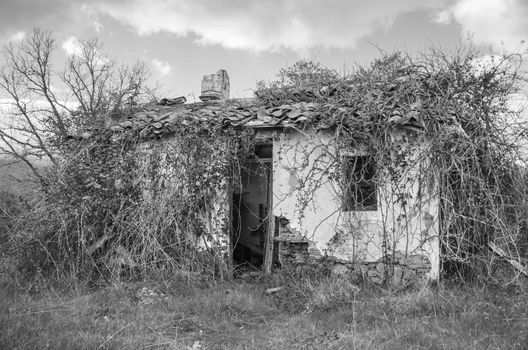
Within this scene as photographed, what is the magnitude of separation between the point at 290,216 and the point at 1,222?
18.3ft

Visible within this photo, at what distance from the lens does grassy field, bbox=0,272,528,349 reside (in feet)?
14.6

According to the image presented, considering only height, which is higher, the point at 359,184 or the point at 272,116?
the point at 272,116

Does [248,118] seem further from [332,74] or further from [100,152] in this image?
[100,152]

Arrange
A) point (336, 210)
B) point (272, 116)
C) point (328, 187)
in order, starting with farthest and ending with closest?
point (272, 116)
point (328, 187)
point (336, 210)

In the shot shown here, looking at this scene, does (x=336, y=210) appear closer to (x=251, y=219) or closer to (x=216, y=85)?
(x=251, y=219)

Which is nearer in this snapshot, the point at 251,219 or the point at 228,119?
the point at 228,119

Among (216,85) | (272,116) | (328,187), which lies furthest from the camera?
(216,85)

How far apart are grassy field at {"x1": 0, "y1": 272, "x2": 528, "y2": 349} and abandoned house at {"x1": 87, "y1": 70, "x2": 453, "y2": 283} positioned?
2.08 feet

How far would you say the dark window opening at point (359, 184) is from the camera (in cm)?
715

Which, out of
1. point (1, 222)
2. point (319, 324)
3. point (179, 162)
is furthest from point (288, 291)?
point (1, 222)

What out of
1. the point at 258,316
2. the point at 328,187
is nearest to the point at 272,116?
the point at 328,187

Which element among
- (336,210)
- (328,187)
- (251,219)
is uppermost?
(328,187)

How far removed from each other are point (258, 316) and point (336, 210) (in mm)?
2414

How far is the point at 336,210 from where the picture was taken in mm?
7266
